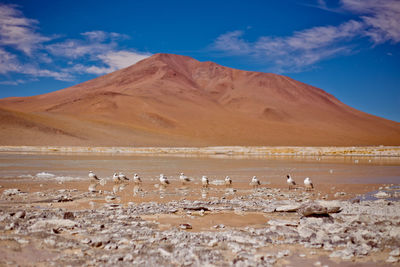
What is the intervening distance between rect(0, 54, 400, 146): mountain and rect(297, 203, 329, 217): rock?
189ft

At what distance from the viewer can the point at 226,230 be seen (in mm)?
7055

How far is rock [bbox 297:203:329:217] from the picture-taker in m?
7.98

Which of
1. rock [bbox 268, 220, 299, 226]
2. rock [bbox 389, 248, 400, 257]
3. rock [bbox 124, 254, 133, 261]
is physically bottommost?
rock [bbox 389, 248, 400, 257]

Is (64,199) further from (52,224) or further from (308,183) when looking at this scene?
(308,183)

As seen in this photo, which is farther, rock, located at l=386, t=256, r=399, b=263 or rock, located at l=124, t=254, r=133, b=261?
rock, located at l=386, t=256, r=399, b=263

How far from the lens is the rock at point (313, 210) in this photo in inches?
314

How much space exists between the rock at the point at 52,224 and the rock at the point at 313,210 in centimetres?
493

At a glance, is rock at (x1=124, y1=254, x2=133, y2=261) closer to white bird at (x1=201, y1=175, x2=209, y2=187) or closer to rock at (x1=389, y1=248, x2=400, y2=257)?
rock at (x1=389, y1=248, x2=400, y2=257)

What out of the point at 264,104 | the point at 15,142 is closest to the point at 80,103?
the point at 15,142

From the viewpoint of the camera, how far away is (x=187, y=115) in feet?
375

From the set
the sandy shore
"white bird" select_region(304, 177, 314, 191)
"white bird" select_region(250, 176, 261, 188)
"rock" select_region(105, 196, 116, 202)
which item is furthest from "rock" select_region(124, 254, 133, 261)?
"white bird" select_region(304, 177, 314, 191)

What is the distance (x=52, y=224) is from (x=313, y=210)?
5.48 m

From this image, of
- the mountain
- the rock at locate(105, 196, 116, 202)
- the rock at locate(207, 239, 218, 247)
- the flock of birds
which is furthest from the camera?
the mountain

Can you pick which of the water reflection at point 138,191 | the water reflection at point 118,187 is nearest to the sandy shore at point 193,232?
the water reflection at point 138,191
